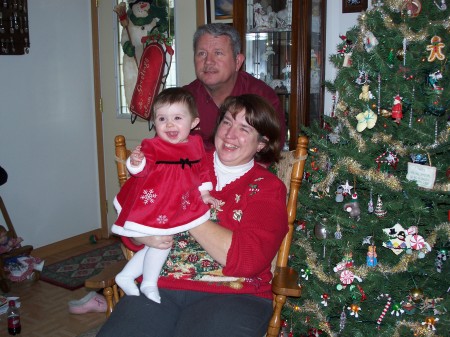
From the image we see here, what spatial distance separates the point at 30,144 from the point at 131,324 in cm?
270

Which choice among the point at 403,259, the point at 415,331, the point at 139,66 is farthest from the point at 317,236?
the point at 139,66

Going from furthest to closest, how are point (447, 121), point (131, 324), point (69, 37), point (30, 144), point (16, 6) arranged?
point (69, 37) → point (30, 144) → point (16, 6) → point (447, 121) → point (131, 324)

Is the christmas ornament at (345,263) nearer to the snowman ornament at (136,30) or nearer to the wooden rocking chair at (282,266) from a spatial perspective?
the wooden rocking chair at (282,266)

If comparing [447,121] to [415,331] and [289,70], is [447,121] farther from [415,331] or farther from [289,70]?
[289,70]

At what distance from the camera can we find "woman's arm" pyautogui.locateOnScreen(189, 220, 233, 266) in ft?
5.25

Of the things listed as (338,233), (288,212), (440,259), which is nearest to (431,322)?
(440,259)

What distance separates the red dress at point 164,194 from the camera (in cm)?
162

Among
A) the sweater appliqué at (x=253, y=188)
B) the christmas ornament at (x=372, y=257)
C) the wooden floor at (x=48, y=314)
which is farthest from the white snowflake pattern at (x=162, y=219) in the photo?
the wooden floor at (x=48, y=314)

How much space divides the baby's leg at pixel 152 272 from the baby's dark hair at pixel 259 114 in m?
0.58

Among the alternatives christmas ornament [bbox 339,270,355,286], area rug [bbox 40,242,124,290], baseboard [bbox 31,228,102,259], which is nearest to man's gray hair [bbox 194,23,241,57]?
christmas ornament [bbox 339,270,355,286]

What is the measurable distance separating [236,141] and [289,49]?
139 cm

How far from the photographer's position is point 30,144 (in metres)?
3.82

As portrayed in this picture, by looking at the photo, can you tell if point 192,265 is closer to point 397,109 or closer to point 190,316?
point 190,316

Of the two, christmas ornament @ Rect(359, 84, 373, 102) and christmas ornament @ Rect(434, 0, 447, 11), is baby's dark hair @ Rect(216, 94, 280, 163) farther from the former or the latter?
christmas ornament @ Rect(434, 0, 447, 11)
